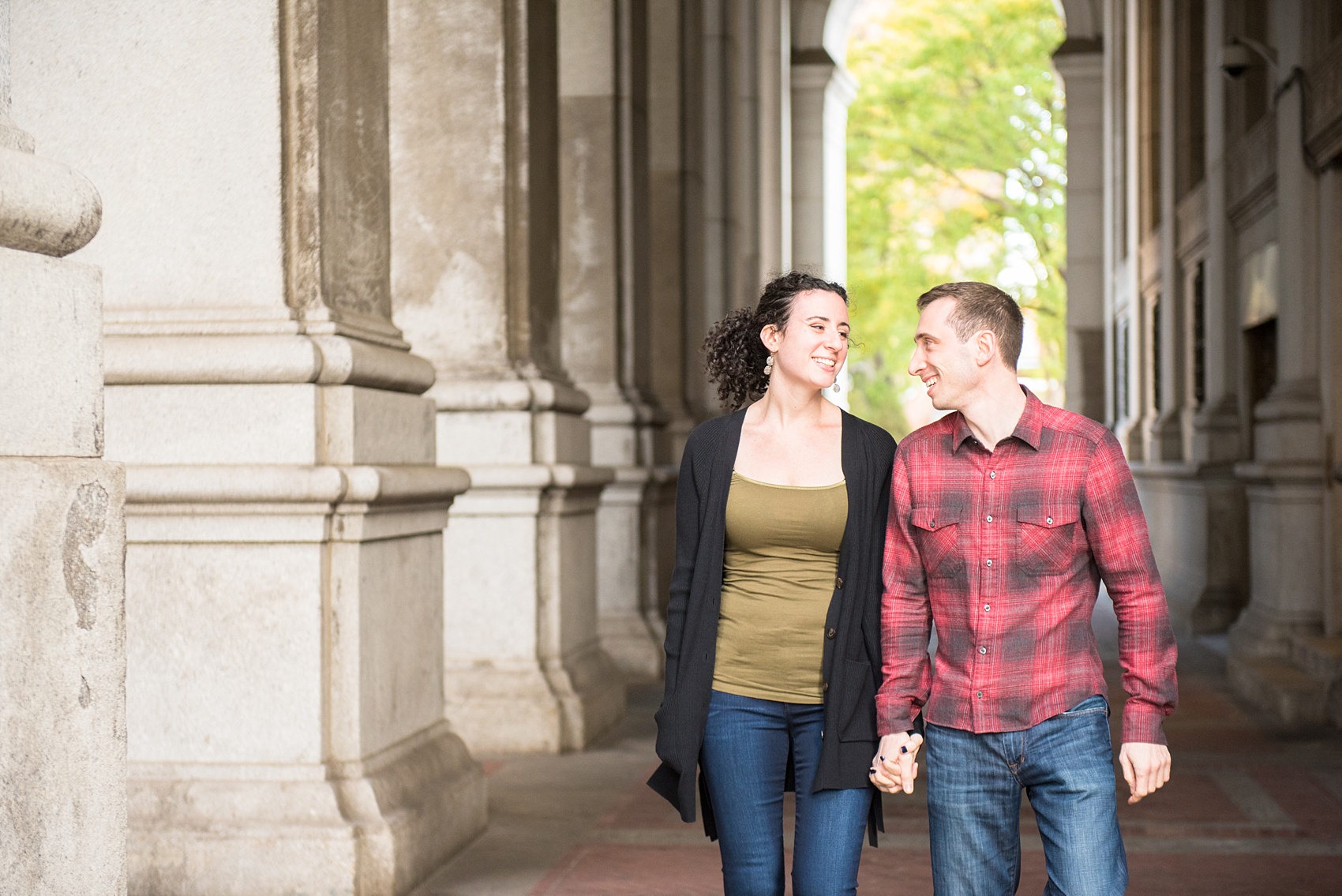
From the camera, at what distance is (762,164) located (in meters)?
21.3

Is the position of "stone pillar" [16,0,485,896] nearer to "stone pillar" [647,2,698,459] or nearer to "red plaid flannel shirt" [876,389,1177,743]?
"red plaid flannel shirt" [876,389,1177,743]

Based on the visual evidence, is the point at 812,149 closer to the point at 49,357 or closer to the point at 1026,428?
the point at 1026,428

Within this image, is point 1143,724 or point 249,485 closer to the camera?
point 1143,724

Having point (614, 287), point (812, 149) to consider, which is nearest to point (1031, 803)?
point (614, 287)

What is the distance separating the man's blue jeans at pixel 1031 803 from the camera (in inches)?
121

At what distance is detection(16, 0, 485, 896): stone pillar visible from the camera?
16.1ft

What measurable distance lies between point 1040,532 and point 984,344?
15.5 inches

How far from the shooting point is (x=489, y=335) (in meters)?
8.14

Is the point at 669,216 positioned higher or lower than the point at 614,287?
higher

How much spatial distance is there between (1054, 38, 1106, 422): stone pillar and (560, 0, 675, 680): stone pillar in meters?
18.3

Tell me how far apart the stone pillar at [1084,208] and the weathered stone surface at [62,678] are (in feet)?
87.4

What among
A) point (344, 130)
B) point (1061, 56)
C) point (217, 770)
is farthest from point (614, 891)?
point (1061, 56)

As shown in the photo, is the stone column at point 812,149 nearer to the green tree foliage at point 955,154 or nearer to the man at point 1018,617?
the green tree foliage at point 955,154

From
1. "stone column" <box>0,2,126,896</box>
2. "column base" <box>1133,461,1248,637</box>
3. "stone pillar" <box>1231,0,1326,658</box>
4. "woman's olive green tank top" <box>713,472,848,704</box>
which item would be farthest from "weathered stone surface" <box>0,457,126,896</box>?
"column base" <box>1133,461,1248,637</box>
